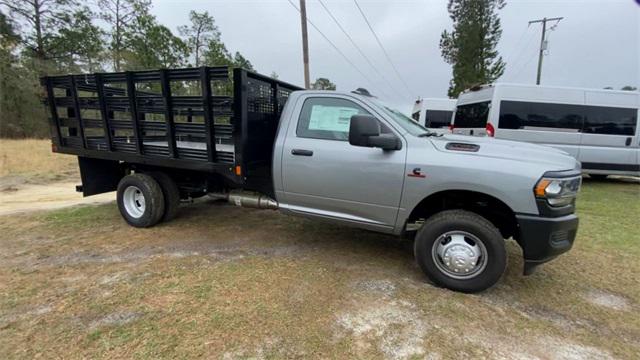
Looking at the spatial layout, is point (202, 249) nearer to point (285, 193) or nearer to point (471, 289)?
point (285, 193)

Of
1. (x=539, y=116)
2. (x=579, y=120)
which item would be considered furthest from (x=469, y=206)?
(x=579, y=120)

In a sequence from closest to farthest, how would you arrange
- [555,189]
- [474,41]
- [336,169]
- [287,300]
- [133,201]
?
[555,189]
[287,300]
[336,169]
[133,201]
[474,41]

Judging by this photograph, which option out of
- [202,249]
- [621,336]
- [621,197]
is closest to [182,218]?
[202,249]

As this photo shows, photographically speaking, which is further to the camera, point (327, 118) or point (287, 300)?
point (327, 118)

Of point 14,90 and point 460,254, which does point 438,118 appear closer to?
point 460,254

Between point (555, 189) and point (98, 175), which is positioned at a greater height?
point (555, 189)

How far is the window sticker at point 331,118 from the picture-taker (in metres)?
3.61

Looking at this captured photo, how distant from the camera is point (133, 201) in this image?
4.98m

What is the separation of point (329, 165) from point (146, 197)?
2835mm

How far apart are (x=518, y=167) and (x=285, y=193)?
2.38 metres

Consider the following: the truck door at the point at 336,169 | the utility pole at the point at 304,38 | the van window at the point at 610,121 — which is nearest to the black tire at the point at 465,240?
the truck door at the point at 336,169

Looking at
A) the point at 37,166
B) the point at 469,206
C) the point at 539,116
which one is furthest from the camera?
the point at 37,166

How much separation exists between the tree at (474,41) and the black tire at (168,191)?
83.9 feet

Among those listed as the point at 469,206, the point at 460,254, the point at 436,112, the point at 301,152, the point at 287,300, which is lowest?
the point at 287,300
